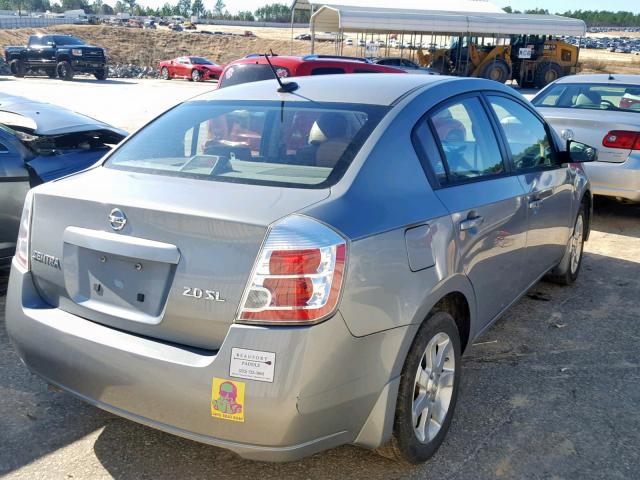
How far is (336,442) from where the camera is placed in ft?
8.08

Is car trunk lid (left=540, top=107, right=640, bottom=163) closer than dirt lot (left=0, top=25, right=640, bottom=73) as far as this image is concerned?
Yes

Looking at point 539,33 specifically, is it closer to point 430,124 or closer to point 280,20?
point 430,124

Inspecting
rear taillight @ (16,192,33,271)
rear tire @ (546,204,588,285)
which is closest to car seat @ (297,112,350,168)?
rear taillight @ (16,192,33,271)

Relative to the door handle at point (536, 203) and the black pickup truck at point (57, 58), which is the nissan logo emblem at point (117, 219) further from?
the black pickup truck at point (57, 58)

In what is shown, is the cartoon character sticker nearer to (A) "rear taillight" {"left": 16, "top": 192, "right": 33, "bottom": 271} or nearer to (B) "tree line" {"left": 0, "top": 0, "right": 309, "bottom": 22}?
(A) "rear taillight" {"left": 16, "top": 192, "right": 33, "bottom": 271}

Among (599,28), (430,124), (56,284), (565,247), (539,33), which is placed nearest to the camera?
(56,284)

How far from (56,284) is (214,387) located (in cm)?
93

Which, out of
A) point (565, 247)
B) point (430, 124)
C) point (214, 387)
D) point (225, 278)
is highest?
point (430, 124)

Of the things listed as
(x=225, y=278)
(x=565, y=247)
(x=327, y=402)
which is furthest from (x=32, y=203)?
(x=565, y=247)

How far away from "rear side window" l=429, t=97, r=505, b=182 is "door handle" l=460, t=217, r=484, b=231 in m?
0.21

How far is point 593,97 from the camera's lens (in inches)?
319

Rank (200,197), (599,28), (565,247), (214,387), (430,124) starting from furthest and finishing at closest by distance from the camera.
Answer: (599,28) → (565,247) → (430,124) → (200,197) → (214,387)

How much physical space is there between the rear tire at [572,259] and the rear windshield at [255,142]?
2721 millimetres

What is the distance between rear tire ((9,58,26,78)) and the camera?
108 feet
